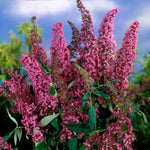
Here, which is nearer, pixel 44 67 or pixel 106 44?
pixel 44 67

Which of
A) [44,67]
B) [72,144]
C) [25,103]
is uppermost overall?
[44,67]

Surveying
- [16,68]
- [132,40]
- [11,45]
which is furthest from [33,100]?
[11,45]

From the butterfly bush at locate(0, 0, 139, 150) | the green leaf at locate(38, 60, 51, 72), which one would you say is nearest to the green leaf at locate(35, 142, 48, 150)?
the butterfly bush at locate(0, 0, 139, 150)

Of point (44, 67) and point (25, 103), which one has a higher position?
point (44, 67)

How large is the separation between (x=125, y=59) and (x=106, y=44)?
99mm

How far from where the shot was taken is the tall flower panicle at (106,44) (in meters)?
0.99

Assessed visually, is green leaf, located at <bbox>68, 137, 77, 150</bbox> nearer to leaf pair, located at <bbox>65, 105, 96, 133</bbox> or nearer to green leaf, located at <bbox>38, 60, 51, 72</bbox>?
leaf pair, located at <bbox>65, 105, 96, 133</bbox>

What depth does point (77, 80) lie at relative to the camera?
0.92 meters

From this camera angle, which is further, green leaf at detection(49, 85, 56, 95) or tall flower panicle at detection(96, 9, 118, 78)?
tall flower panicle at detection(96, 9, 118, 78)

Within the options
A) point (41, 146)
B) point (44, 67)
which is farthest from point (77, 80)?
point (41, 146)

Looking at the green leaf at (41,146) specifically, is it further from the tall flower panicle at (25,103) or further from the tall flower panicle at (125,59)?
the tall flower panicle at (125,59)

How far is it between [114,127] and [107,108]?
123 mm

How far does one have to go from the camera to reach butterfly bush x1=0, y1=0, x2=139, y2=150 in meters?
0.87

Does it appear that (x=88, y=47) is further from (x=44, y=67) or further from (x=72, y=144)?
(x=72, y=144)
